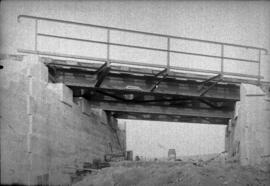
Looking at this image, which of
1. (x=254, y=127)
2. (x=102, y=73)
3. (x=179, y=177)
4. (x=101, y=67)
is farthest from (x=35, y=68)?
(x=254, y=127)

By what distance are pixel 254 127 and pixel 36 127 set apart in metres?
9.31

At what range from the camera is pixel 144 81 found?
1669 cm

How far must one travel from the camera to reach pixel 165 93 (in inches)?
669

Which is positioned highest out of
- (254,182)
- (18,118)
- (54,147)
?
(18,118)

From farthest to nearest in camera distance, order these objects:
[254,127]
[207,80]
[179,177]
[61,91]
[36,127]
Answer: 1. [207,80]
2. [254,127]
3. [61,91]
4. [179,177]
5. [36,127]

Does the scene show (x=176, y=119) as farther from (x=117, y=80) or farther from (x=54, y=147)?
(x=54, y=147)

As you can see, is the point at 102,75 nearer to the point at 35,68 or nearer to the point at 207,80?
the point at 35,68

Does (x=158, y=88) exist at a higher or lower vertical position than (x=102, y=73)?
lower

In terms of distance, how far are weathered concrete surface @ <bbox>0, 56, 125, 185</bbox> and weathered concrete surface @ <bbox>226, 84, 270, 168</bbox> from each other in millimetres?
6883

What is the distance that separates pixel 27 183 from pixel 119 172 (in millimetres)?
4355

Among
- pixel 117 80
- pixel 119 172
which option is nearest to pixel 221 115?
pixel 117 80

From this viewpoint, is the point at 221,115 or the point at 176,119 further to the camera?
the point at 176,119

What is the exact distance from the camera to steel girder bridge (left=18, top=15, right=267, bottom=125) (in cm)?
1461

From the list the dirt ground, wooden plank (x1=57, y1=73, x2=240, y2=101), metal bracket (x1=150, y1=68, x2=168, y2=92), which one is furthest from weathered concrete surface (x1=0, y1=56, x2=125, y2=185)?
metal bracket (x1=150, y1=68, x2=168, y2=92)
